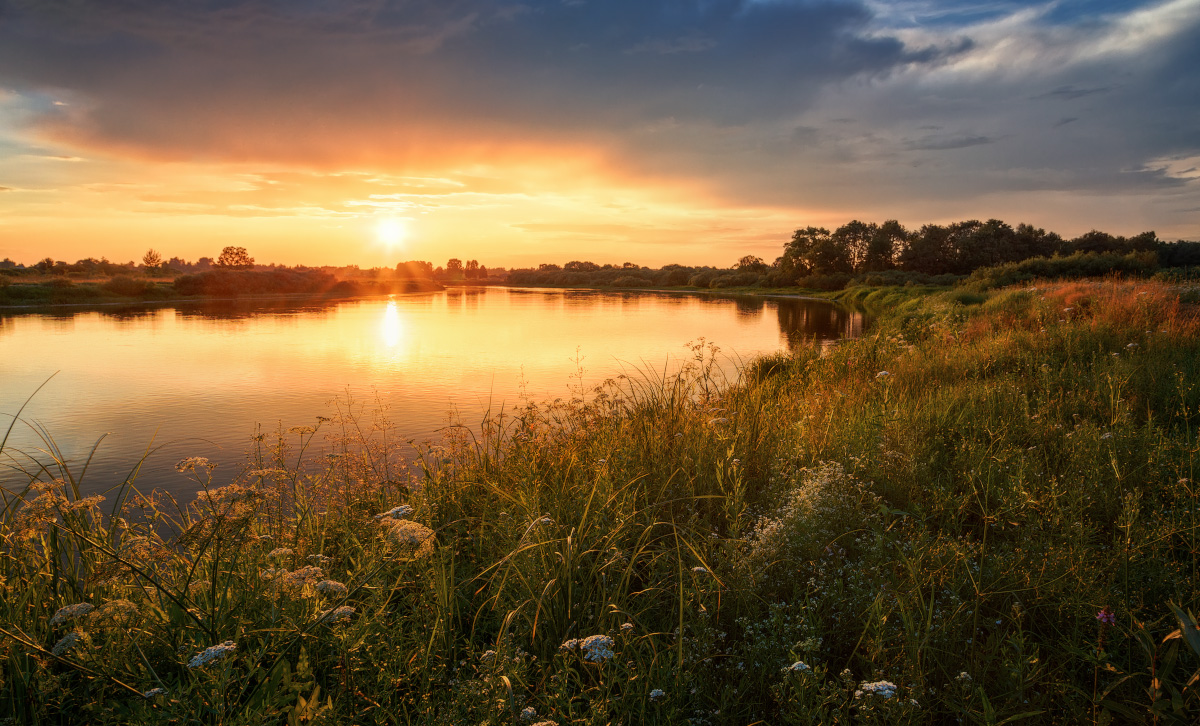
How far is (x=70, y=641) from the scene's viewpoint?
2166mm

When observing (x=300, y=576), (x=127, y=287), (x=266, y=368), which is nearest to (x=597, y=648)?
(x=300, y=576)

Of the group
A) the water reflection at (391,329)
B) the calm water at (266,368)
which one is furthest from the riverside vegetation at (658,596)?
the water reflection at (391,329)

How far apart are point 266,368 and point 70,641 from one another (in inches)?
632

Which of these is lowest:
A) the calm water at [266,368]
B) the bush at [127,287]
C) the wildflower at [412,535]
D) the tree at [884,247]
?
the calm water at [266,368]

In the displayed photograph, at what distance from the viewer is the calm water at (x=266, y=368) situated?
1002 cm

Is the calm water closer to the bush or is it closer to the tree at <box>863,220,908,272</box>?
the bush

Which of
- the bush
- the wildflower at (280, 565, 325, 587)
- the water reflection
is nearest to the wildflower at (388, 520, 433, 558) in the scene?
the wildflower at (280, 565, 325, 587)

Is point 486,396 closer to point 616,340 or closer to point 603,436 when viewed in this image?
point 603,436

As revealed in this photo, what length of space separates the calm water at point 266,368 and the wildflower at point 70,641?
185 inches

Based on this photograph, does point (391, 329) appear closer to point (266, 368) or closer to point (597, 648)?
point (266, 368)

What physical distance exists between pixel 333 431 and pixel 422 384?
179 inches

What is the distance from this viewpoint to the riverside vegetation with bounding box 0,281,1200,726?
7.47ft

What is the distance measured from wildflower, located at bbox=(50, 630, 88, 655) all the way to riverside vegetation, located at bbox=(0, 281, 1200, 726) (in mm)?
14

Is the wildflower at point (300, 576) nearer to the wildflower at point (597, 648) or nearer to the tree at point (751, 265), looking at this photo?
the wildflower at point (597, 648)
